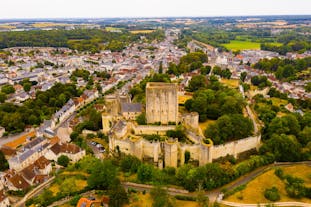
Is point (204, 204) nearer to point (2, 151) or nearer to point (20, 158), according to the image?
point (20, 158)

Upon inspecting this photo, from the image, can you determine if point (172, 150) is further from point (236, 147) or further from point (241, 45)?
point (241, 45)

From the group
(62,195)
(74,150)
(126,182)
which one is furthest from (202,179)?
(74,150)

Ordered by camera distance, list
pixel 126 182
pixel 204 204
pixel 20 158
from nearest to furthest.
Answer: pixel 204 204 → pixel 126 182 → pixel 20 158

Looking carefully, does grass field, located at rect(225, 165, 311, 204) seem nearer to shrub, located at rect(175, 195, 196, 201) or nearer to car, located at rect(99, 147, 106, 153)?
shrub, located at rect(175, 195, 196, 201)

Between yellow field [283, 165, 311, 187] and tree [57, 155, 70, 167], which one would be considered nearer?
yellow field [283, 165, 311, 187]

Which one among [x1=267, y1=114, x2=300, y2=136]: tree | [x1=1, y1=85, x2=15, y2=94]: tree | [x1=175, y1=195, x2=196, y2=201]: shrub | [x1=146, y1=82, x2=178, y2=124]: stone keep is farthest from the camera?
[x1=1, y1=85, x2=15, y2=94]: tree

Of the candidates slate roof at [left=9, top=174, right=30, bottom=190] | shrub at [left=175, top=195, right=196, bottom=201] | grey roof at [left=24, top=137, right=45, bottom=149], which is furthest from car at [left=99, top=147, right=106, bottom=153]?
shrub at [left=175, top=195, right=196, bottom=201]
